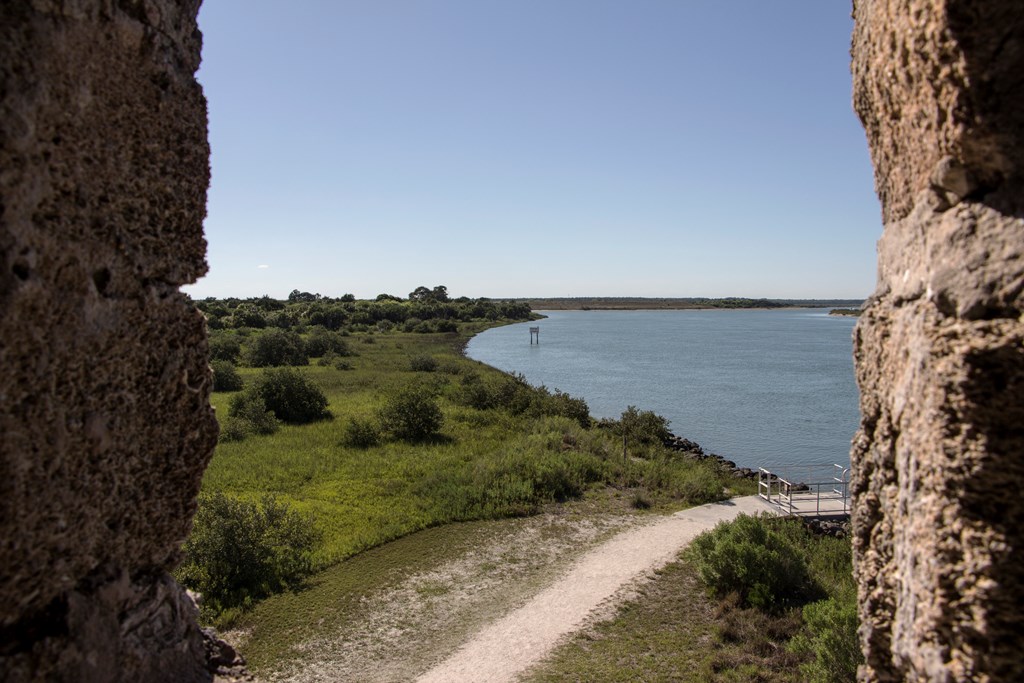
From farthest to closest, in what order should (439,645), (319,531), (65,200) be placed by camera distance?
(319,531) → (439,645) → (65,200)

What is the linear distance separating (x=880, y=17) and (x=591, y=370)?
2261 inches

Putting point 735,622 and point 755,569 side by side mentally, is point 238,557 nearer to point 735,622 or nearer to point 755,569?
point 735,622

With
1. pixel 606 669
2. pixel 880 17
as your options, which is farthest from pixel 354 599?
pixel 880 17

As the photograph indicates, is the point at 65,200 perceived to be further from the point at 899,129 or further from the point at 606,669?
the point at 606,669

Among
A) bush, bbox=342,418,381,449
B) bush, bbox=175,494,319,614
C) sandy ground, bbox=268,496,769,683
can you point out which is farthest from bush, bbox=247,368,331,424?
sandy ground, bbox=268,496,769,683

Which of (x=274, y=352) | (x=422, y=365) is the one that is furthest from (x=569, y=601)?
(x=274, y=352)

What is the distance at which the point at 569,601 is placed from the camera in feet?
42.0

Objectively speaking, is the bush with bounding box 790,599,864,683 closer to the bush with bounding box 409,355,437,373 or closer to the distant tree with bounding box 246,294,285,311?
the bush with bounding box 409,355,437,373

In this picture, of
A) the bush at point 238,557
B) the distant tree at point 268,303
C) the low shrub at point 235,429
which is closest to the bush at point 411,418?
the low shrub at point 235,429

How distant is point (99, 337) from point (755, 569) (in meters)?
12.3

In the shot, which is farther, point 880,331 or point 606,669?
point 606,669

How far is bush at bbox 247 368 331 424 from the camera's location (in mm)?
30703

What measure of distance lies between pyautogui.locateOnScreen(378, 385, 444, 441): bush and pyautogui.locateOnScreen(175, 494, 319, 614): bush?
38.9ft

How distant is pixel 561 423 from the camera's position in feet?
95.1
